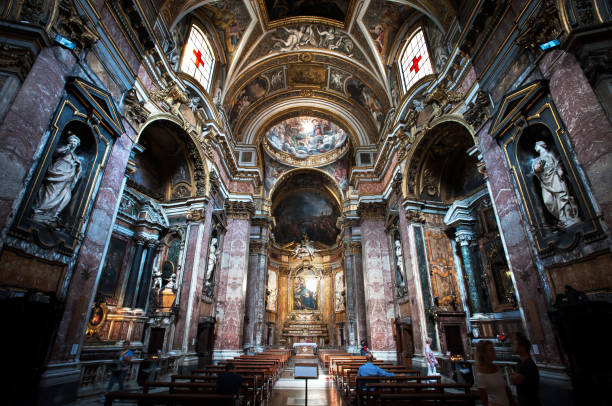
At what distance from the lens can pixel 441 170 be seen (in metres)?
12.2

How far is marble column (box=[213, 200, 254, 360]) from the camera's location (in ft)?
43.8

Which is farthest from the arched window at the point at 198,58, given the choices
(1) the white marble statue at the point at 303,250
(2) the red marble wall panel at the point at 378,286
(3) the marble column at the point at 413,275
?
(1) the white marble statue at the point at 303,250

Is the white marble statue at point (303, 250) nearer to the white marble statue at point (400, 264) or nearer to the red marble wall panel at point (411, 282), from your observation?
the white marble statue at point (400, 264)

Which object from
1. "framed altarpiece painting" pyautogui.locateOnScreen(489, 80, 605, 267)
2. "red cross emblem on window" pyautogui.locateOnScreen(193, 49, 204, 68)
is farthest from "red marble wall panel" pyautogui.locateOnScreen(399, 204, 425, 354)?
"red cross emblem on window" pyautogui.locateOnScreen(193, 49, 204, 68)

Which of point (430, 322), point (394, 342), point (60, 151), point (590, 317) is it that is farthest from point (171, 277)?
point (590, 317)

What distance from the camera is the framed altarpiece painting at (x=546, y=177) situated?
5000mm

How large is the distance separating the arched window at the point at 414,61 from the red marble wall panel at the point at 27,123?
11.5 meters

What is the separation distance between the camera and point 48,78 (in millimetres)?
5469

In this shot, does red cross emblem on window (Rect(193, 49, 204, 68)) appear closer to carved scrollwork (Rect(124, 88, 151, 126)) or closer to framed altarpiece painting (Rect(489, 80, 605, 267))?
carved scrollwork (Rect(124, 88, 151, 126))

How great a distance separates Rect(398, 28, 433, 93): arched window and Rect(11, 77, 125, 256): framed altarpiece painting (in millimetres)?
11083

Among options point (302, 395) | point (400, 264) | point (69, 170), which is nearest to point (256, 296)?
point (400, 264)

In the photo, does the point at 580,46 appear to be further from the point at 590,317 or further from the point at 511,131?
the point at 590,317

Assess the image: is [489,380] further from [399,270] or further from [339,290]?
[339,290]

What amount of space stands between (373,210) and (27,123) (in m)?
14.0
